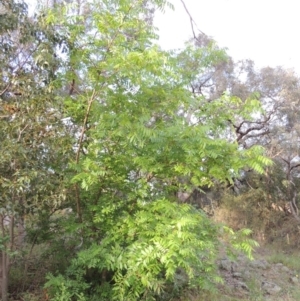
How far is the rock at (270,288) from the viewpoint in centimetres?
846

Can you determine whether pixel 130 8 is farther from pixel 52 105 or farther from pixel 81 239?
pixel 81 239

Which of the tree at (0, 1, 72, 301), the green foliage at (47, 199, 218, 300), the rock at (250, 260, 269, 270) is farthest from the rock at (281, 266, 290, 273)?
the tree at (0, 1, 72, 301)

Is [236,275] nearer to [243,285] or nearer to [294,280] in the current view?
[243,285]

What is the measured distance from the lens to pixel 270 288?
28.7 feet

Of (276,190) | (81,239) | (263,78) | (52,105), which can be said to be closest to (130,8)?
(52,105)

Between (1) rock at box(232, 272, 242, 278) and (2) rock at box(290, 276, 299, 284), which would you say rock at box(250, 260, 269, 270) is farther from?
(1) rock at box(232, 272, 242, 278)

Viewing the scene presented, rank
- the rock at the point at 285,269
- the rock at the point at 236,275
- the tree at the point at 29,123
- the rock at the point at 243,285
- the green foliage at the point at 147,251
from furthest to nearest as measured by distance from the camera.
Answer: the rock at the point at 285,269 < the rock at the point at 236,275 < the rock at the point at 243,285 < the tree at the point at 29,123 < the green foliage at the point at 147,251

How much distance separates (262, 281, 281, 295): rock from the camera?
8.46m

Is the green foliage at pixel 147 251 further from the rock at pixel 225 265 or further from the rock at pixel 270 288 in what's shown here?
the rock at pixel 225 265

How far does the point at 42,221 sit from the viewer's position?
5.72 m

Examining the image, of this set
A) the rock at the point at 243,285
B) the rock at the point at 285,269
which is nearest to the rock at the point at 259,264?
the rock at the point at 285,269

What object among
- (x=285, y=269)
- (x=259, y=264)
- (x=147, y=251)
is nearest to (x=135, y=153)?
(x=147, y=251)

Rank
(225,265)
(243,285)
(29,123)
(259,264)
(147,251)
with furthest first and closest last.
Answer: (259,264) → (225,265) → (243,285) → (29,123) → (147,251)

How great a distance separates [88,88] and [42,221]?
2174mm
